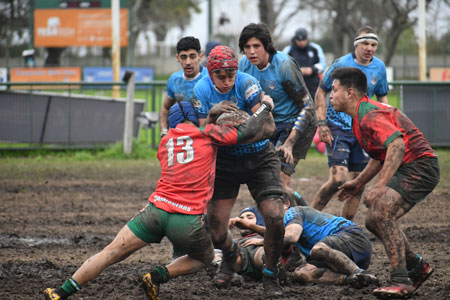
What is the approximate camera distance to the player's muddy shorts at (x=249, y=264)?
5.87 meters

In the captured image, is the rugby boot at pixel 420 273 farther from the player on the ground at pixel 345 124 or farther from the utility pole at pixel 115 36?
the utility pole at pixel 115 36

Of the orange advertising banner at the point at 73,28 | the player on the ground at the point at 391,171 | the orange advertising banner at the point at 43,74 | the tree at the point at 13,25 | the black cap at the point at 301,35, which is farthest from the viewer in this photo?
the tree at the point at 13,25

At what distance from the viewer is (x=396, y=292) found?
16.3 feet

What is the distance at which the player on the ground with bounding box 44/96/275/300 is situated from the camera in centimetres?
481

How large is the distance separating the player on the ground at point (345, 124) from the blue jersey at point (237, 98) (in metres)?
2.21

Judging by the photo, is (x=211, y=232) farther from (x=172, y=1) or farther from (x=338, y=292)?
(x=172, y=1)

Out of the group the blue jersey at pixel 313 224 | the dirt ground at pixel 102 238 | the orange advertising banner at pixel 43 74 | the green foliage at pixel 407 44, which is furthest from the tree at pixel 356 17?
the blue jersey at pixel 313 224

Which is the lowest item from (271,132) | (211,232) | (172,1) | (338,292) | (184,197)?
(338,292)

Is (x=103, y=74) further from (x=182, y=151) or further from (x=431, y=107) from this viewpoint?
(x=182, y=151)

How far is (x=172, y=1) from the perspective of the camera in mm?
51906

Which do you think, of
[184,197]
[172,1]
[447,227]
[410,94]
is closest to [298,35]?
[410,94]

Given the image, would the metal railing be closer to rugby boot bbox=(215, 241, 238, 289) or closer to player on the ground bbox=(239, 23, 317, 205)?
player on the ground bbox=(239, 23, 317, 205)

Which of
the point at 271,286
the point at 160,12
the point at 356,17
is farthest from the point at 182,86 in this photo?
the point at 160,12

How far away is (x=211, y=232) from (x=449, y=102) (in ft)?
33.5
